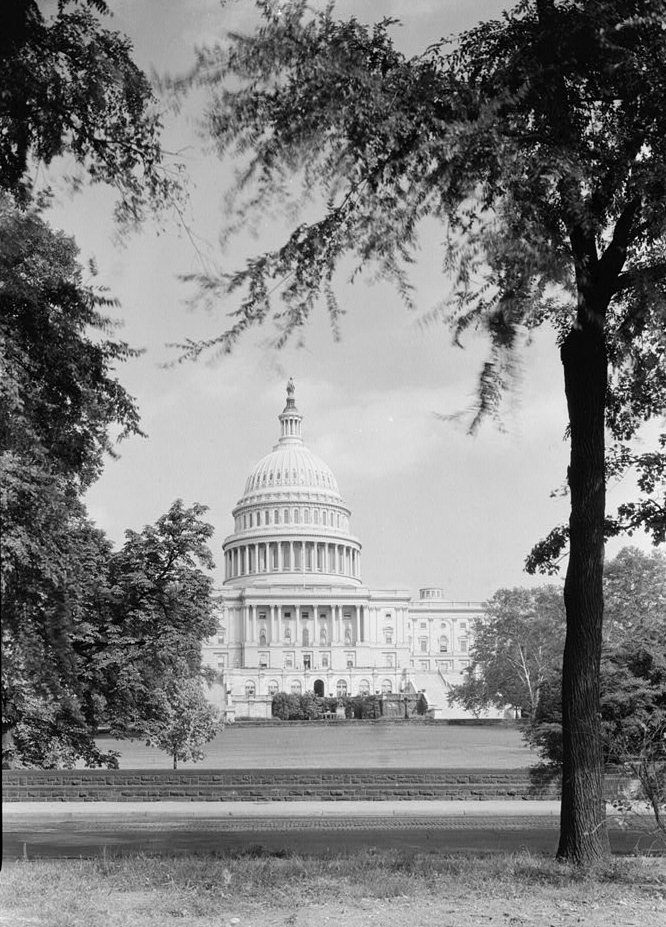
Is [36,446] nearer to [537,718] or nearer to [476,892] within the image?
[476,892]

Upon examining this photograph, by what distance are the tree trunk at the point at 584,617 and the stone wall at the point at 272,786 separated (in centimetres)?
1728

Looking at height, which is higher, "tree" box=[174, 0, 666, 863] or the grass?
"tree" box=[174, 0, 666, 863]

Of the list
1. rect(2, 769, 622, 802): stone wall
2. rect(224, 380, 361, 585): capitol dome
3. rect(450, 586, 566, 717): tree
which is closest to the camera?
rect(2, 769, 622, 802): stone wall

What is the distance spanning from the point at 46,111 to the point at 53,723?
1032 cm

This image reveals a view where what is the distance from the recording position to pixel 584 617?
9.86 meters

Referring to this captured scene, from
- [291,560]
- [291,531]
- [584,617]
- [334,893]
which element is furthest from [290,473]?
[334,893]

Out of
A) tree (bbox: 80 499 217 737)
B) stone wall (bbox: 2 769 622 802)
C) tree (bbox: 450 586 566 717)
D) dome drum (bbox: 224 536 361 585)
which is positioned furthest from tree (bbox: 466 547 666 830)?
dome drum (bbox: 224 536 361 585)

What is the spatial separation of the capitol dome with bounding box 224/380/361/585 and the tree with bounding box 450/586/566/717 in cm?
7746

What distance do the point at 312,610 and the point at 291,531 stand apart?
11.9 m

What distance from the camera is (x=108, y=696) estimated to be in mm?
16875

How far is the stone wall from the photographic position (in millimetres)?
26609

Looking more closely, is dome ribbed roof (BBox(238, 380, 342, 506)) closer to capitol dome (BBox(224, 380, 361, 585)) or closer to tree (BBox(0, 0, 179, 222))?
capitol dome (BBox(224, 380, 361, 585))

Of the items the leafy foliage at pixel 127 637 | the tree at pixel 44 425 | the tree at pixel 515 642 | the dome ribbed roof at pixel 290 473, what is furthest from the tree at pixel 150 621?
the dome ribbed roof at pixel 290 473

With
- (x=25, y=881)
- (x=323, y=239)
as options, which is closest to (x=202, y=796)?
(x=25, y=881)
